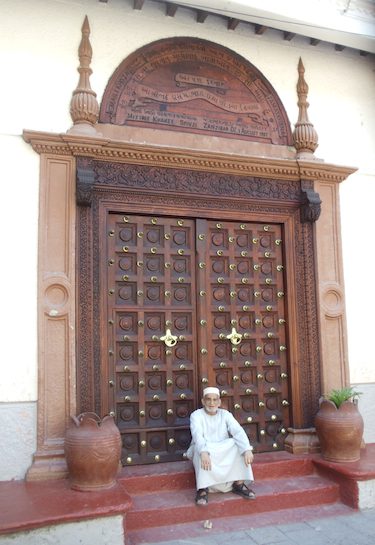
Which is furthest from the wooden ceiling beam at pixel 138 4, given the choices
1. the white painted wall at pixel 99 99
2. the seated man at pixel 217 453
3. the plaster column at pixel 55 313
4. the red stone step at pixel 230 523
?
the red stone step at pixel 230 523

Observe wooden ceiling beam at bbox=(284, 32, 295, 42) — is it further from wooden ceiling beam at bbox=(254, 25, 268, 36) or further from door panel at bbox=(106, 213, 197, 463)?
door panel at bbox=(106, 213, 197, 463)

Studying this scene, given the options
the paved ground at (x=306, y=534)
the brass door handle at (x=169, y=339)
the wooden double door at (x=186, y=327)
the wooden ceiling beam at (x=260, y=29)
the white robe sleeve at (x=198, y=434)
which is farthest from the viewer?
the wooden ceiling beam at (x=260, y=29)

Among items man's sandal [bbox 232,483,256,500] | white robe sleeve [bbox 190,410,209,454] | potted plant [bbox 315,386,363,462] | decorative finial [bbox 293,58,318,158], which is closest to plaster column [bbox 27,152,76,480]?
white robe sleeve [bbox 190,410,209,454]

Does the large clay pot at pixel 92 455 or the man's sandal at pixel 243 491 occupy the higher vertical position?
the large clay pot at pixel 92 455

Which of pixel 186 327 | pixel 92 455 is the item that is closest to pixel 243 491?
pixel 92 455

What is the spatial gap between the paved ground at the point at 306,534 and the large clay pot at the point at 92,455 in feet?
1.90

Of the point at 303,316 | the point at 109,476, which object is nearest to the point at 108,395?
the point at 109,476

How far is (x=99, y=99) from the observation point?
488cm

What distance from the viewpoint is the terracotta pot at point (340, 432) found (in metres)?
4.60

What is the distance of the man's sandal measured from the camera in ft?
13.6

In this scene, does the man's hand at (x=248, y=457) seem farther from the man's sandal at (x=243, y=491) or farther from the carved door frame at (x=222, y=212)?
the carved door frame at (x=222, y=212)

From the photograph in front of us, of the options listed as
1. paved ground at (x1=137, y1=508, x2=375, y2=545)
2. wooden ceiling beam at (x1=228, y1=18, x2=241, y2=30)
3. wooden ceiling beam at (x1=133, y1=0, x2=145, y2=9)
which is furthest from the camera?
wooden ceiling beam at (x1=228, y1=18, x2=241, y2=30)

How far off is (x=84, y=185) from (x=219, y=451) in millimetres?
2493

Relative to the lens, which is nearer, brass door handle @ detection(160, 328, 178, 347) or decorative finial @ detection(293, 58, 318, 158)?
brass door handle @ detection(160, 328, 178, 347)
